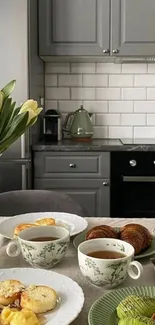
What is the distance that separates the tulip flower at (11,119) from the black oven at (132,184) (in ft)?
5.94

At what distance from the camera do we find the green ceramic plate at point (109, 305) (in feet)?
2.70

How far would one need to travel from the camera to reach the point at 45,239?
44.8 inches

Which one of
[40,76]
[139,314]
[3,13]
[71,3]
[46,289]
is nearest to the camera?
[139,314]

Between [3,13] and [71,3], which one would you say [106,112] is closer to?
[71,3]

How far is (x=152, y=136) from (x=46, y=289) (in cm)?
252

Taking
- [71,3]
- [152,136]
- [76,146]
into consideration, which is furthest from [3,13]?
[152,136]

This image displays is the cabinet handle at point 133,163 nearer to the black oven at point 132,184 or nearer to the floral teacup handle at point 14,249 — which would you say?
the black oven at point 132,184

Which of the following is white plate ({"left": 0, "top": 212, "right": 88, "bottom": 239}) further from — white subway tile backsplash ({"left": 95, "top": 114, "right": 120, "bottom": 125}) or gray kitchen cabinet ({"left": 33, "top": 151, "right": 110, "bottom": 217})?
white subway tile backsplash ({"left": 95, "top": 114, "right": 120, "bottom": 125})

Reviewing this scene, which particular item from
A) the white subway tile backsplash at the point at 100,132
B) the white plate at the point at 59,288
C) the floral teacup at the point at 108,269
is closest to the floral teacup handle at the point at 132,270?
the floral teacup at the point at 108,269

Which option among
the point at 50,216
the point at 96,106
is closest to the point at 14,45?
the point at 96,106

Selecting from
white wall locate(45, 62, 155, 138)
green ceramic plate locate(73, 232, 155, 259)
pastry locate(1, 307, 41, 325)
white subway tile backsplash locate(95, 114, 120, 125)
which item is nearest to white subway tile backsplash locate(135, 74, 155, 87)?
white wall locate(45, 62, 155, 138)

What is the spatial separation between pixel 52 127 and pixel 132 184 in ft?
2.16

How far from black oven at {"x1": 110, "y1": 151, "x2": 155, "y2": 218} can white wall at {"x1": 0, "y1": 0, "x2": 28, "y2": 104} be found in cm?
66

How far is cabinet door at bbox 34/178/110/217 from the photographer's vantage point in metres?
2.84
